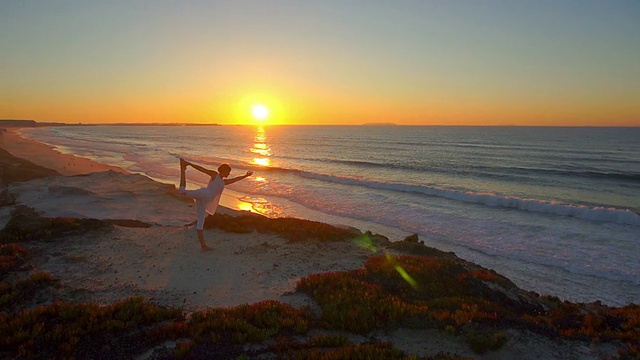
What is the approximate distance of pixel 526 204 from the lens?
89.0ft

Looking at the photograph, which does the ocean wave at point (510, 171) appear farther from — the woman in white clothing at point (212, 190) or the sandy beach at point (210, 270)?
the woman in white clothing at point (212, 190)

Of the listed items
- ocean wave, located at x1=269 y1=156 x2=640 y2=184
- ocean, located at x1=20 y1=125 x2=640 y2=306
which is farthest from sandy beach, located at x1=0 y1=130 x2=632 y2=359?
ocean wave, located at x1=269 y1=156 x2=640 y2=184

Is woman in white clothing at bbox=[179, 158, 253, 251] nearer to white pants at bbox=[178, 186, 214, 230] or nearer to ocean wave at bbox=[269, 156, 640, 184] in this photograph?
A: white pants at bbox=[178, 186, 214, 230]

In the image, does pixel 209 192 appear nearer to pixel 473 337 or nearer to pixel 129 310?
pixel 129 310

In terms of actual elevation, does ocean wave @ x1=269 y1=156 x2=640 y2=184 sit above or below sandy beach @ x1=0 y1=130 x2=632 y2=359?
above

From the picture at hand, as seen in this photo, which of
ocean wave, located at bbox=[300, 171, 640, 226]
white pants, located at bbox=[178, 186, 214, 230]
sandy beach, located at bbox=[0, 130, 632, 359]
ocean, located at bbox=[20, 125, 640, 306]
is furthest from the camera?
ocean wave, located at bbox=[300, 171, 640, 226]

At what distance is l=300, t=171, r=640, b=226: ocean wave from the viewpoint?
77.1 ft

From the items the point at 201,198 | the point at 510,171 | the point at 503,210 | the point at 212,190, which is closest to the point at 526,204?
the point at 503,210

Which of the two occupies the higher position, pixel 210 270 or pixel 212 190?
pixel 212 190

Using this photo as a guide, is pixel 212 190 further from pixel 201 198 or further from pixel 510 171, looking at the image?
pixel 510 171

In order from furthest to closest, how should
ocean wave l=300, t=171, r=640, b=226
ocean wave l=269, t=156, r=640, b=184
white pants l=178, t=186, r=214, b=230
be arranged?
ocean wave l=269, t=156, r=640, b=184
ocean wave l=300, t=171, r=640, b=226
white pants l=178, t=186, r=214, b=230

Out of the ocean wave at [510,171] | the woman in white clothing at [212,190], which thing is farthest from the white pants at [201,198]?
the ocean wave at [510,171]

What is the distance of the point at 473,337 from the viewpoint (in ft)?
23.6

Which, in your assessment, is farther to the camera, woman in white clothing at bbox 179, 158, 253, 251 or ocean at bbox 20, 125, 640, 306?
ocean at bbox 20, 125, 640, 306
